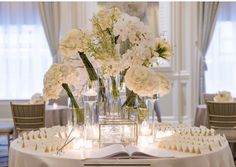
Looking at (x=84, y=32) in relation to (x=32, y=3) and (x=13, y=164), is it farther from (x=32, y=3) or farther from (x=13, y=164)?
(x=32, y=3)

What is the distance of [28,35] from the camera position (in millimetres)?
8789

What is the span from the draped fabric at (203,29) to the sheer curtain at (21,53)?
118 inches

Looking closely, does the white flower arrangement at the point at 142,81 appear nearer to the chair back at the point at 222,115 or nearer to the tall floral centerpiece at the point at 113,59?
the tall floral centerpiece at the point at 113,59

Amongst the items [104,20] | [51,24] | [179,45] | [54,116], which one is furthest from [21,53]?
[104,20]

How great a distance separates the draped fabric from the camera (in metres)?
8.48

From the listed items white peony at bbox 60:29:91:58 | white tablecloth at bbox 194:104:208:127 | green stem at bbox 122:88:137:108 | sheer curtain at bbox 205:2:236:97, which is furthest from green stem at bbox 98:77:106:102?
sheer curtain at bbox 205:2:236:97

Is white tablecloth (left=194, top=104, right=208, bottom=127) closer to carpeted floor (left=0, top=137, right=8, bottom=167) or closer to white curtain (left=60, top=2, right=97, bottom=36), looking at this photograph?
carpeted floor (left=0, top=137, right=8, bottom=167)

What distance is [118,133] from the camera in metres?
2.76

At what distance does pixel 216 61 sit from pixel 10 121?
4286 mm

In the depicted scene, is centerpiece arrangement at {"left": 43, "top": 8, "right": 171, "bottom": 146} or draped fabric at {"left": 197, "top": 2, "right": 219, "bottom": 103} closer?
centerpiece arrangement at {"left": 43, "top": 8, "right": 171, "bottom": 146}

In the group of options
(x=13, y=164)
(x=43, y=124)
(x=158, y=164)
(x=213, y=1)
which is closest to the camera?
(x=158, y=164)

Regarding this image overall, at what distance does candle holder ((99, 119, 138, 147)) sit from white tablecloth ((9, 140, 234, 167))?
20 centimetres

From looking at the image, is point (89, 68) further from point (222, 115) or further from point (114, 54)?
point (222, 115)

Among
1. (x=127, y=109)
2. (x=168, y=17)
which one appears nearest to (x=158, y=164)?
(x=127, y=109)
